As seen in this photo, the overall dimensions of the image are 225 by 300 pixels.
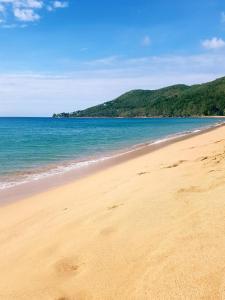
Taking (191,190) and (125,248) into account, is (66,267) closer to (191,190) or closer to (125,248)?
(125,248)

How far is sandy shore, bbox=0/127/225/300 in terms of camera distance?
147 inches

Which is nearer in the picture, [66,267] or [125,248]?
[66,267]

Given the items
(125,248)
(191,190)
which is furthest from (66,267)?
(191,190)

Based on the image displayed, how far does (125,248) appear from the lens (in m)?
4.71

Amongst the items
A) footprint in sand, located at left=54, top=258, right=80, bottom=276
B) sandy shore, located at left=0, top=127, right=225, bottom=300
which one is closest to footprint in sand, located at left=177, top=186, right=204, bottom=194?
sandy shore, located at left=0, top=127, right=225, bottom=300

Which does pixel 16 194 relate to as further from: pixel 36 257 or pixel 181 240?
pixel 181 240

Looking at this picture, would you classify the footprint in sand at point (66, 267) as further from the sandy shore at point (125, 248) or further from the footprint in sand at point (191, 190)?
the footprint in sand at point (191, 190)

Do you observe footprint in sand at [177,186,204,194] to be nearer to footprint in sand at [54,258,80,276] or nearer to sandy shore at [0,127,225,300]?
sandy shore at [0,127,225,300]

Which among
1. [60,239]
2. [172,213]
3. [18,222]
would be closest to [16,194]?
[18,222]

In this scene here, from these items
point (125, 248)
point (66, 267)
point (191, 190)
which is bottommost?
point (66, 267)

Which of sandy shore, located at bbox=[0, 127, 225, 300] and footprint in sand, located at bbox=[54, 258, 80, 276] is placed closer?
sandy shore, located at bbox=[0, 127, 225, 300]

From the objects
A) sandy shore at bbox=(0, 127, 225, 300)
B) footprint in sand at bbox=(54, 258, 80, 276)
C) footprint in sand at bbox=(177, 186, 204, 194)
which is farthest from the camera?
footprint in sand at bbox=(177, 186, 204, 194)

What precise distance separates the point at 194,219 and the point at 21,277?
238 cm

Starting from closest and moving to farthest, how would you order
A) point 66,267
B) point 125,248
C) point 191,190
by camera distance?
point 66,267 < point 125,248 < point 191,190
